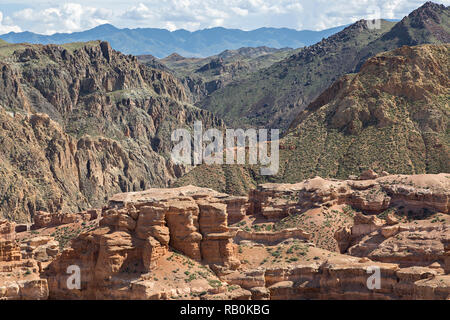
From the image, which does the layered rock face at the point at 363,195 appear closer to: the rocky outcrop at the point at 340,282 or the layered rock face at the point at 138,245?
the rocky outcrop at the point at 340,282

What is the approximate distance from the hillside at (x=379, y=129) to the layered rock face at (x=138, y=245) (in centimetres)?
8412

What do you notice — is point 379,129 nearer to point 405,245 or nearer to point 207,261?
point 405,245

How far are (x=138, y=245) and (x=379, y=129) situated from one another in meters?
106

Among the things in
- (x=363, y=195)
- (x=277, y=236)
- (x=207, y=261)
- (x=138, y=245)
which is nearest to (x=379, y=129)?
(x=363, y=195)

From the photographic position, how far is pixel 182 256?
277 feet

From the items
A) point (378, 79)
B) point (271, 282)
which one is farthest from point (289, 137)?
point (271, 282)

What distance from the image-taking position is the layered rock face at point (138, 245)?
80.9m

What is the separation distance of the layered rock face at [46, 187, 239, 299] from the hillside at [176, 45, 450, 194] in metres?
84.1

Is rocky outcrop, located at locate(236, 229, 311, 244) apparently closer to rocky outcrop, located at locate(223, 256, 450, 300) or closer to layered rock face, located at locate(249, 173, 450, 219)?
rocky outcrop, located at locate(223, 256, 450, 300)

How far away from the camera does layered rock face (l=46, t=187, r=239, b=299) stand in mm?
80875

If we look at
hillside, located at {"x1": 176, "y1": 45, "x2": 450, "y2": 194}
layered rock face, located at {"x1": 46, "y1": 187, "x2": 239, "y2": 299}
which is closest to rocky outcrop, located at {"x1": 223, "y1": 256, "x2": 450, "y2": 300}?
layered rock face, located at {"x1": 46, "y1": 187, "x2": 239, "y2": 299}
